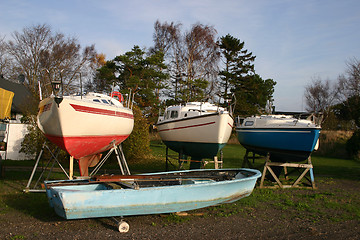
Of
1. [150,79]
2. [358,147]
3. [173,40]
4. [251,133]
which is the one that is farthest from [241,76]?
[251,133]

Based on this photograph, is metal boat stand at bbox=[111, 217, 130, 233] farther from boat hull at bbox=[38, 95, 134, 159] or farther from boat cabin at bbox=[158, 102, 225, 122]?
boat cabin at bbox=[158, 102, 225, 122]

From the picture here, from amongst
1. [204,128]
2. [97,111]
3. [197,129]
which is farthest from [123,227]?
[197,129]

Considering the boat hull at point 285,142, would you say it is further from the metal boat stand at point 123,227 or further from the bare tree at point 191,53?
the bare tree at point 191,53

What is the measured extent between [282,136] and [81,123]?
24.2ft

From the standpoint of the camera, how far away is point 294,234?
6.60 meters

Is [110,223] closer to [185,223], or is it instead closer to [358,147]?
[185,223]

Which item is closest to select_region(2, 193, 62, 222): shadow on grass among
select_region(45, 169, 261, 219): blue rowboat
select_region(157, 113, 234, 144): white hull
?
select_region(45, 169, 261, 219): blue rowboat

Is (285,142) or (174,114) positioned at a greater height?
(174,114)

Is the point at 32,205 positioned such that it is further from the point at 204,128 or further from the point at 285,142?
the point at 285,142

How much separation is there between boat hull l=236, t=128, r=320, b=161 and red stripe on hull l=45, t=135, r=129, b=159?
5.97m

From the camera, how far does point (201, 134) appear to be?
496 inches

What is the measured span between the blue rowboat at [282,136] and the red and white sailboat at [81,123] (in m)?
5.83

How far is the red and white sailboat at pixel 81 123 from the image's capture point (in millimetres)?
9070

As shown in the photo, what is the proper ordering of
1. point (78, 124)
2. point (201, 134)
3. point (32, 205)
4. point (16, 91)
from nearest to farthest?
1. point (32, 205)
2. point (78, 124)
3. point (201, 134)
4. point (16, 91)
